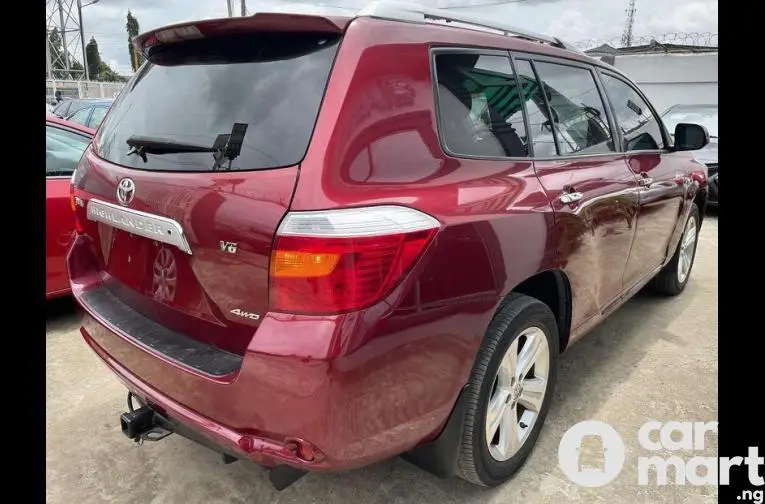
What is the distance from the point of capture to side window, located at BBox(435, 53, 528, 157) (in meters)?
1.99

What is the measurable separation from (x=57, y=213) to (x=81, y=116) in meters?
6.29

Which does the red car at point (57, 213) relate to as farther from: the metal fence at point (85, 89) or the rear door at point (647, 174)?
the metal fence at point (85, 89)

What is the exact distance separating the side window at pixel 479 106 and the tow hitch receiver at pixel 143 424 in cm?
144

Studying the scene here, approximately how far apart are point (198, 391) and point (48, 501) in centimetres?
109

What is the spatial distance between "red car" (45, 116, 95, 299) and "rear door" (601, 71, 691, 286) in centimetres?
344

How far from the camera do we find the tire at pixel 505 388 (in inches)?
79.6

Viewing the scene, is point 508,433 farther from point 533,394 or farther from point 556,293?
point 556,293

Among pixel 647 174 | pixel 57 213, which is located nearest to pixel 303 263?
pixel 647 174

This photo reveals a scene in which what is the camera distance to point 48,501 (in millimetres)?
2287

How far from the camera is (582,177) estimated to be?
2.62 m

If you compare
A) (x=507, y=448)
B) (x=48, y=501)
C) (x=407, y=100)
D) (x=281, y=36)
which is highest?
(x=281, y=36)
